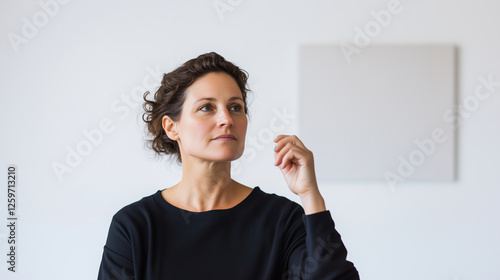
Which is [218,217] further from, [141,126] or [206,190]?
[141,126]

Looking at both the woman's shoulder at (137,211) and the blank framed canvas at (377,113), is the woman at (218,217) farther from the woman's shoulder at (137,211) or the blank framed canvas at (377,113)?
the blank framed canvas at (377,113)

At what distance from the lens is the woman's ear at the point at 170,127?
1.57 meters

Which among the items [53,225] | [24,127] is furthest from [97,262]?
[24,127]

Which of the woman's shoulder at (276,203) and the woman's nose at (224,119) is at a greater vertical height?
the woman's nose at (224,119)

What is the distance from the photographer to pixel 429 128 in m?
3.06

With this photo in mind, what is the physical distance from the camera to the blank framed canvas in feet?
9.96

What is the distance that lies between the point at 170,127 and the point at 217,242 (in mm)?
387

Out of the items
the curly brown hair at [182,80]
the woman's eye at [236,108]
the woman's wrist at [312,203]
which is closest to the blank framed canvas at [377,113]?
the curly brown hair at [182,80]

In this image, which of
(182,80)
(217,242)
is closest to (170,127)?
(182,80)

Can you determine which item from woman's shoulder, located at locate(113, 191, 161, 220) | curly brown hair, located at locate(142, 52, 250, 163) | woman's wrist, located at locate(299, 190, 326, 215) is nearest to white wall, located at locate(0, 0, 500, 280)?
curly brown hair, located at locate(142, 52, 250, 163)

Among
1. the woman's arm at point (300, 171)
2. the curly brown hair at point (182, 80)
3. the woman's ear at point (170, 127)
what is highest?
the curly brown hair at point (182, 80)

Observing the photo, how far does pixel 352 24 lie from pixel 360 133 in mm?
632

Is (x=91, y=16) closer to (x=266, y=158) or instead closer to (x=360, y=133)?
(x=266, y=158)

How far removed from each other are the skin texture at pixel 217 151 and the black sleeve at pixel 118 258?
0.17 m
